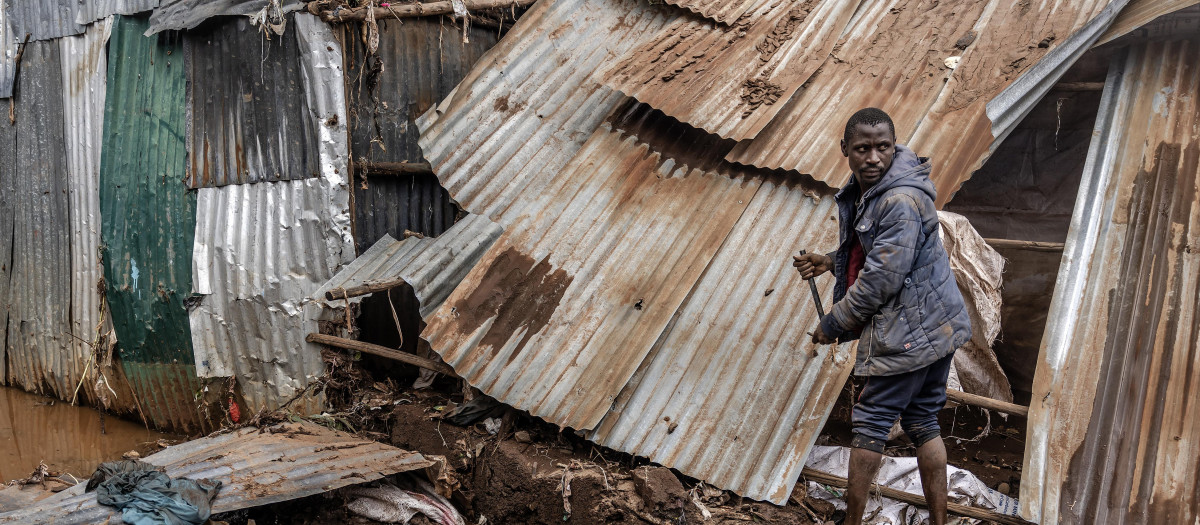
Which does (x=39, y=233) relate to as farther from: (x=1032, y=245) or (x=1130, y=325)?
(x=1130, y=325)

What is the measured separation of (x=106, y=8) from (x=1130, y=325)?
7038mm

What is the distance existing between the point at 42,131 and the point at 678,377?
5.97 m

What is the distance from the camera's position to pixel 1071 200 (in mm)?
6355

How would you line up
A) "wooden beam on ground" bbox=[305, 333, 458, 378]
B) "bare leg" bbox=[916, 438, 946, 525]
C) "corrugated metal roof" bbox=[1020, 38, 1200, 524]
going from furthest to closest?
"wooden beam on ground" bbox=[305, 333, 458, 378], "corrugated metal roof" bbox=[1020, 38, 1200, 524], "bare leg" bbox=[916, 438, 946, 525]

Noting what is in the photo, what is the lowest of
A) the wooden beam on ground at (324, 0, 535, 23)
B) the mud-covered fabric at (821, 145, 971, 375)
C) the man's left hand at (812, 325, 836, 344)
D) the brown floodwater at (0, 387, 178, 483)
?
the brown floodwater at (0, 387, 178, 483)

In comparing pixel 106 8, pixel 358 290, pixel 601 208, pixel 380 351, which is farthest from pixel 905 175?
pixel 106 8

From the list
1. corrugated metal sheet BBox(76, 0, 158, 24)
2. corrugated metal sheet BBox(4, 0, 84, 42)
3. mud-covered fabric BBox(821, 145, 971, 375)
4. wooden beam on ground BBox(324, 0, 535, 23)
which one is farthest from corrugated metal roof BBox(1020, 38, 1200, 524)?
corrugated metal sheet BBox(4, 0, 84, 42)

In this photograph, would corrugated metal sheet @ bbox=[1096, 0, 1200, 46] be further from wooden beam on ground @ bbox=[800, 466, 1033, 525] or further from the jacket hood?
wooden beam on ground @ bbox=[800, 466, 1033, 525]

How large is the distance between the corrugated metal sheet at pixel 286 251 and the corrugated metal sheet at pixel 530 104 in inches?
26.7

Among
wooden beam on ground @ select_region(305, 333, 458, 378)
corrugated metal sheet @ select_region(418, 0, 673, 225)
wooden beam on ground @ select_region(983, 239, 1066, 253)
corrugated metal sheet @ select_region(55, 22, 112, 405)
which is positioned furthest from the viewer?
corrugated metal sheet @ select_region(55, 22, 112, 405)

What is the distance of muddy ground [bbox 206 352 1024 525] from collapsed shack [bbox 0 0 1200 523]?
0.08m

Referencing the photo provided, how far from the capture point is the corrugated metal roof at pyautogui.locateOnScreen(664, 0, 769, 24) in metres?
5.51

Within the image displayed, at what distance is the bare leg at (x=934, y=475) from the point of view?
10.9 ft

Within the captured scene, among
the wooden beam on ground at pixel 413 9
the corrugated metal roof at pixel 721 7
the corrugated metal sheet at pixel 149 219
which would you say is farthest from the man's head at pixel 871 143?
the corrugated metal sheet at pixel 149 219
